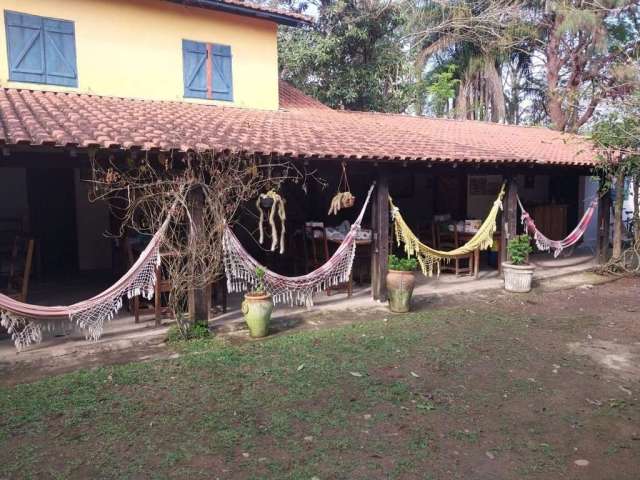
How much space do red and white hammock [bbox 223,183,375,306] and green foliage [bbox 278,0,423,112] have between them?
9.20 meters

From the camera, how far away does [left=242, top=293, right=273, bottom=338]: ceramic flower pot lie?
595cm

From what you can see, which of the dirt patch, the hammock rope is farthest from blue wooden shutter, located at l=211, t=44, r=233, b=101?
the dirt patch

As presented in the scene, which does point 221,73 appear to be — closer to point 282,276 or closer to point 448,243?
point 282,276

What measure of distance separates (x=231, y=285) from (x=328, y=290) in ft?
7.12

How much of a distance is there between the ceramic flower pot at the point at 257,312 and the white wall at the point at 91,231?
5056 mm

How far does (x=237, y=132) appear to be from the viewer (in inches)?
269

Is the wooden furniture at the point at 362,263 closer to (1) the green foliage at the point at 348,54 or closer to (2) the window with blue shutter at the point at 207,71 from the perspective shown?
(2) the window with blue shutter at the point at 207,71

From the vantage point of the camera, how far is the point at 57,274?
9367 millimetres

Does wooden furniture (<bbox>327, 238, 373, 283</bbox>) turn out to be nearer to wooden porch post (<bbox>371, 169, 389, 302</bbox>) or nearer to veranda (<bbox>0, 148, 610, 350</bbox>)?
veranda (<bbox>0, 148, 610, 350</bbox>)

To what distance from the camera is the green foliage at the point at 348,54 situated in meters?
15.2

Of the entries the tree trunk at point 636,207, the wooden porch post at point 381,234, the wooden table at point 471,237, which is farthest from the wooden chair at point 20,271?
the tree trunk at point 636,207

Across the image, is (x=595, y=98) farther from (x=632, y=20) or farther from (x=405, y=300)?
(x=632, y=20)

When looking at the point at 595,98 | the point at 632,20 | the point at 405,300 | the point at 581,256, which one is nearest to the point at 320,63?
the point at 595,98

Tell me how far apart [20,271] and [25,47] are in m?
3.62
